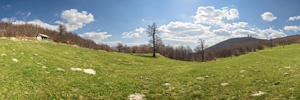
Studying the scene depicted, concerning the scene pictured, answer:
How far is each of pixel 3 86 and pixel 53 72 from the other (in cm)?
485

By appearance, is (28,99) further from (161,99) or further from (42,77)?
(161,99)

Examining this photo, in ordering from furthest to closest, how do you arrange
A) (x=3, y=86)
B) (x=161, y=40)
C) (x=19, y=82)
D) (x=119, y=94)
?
(x=161, y=40) < (x=119, y=94) < (x=19, y=82) < (x=3, y=86)

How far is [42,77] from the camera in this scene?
1182 cm

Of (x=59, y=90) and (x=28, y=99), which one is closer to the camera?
(x=28, y=99)

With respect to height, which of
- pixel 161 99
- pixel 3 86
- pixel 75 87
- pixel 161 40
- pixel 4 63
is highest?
pixel 161 40

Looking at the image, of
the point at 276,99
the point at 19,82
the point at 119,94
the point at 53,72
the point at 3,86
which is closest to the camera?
the point at 276,99

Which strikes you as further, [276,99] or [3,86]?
[3,86]

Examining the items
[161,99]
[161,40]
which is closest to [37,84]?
[161,99]

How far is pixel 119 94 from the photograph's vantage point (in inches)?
442

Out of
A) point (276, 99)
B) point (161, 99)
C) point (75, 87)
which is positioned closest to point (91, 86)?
point (75, 87)

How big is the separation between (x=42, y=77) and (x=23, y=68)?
292 centimetres

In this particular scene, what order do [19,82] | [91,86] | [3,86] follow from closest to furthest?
[3,86]
[19,82]
[91,86]

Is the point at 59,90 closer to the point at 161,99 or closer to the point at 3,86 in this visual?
the point at 3,86

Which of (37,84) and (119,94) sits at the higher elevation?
(37,84)
